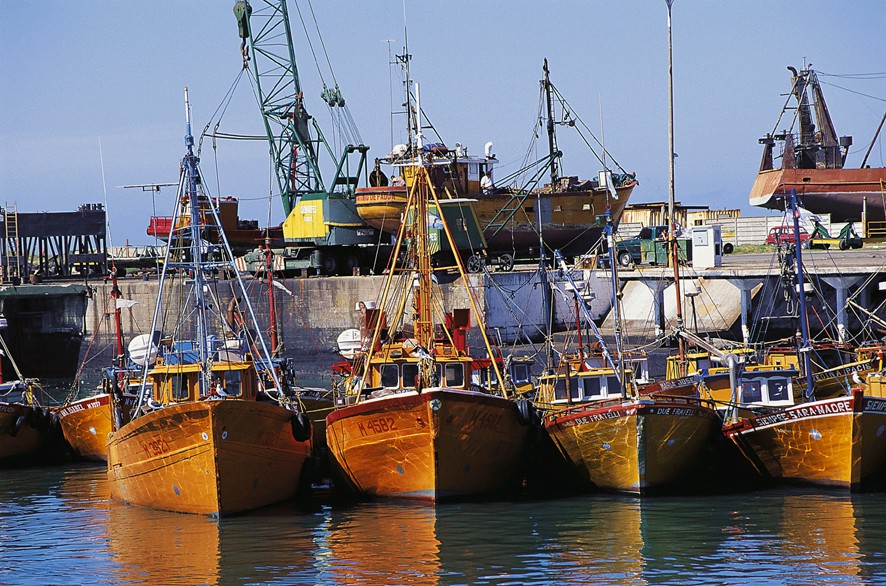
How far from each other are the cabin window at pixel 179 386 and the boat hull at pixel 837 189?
4299 centimetres

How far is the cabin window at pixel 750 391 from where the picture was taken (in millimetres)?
28891

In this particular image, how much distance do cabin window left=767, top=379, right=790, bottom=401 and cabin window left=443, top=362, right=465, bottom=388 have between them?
24.3 feet

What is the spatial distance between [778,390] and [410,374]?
8814mm

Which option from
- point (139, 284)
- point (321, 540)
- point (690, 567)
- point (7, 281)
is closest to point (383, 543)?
point (321, 540)

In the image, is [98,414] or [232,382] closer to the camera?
[232,382]

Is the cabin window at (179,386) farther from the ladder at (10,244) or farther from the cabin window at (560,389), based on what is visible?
the ladder at (10,244)

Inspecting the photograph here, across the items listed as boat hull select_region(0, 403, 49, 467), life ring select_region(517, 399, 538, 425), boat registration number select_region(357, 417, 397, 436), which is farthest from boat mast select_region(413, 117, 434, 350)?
boat hull select_region(0, 403, 49, 467)

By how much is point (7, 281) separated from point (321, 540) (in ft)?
149

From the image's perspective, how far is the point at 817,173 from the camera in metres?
64.9

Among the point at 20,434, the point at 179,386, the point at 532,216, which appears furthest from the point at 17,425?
the point at 532,216

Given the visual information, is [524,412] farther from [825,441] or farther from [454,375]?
[825,441]

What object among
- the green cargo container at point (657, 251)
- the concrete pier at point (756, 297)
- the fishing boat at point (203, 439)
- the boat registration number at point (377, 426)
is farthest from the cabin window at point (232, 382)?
the green cargo container at point (657, 251)

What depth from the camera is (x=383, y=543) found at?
21.6 m

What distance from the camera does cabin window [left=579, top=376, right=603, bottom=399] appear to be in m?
27.9
